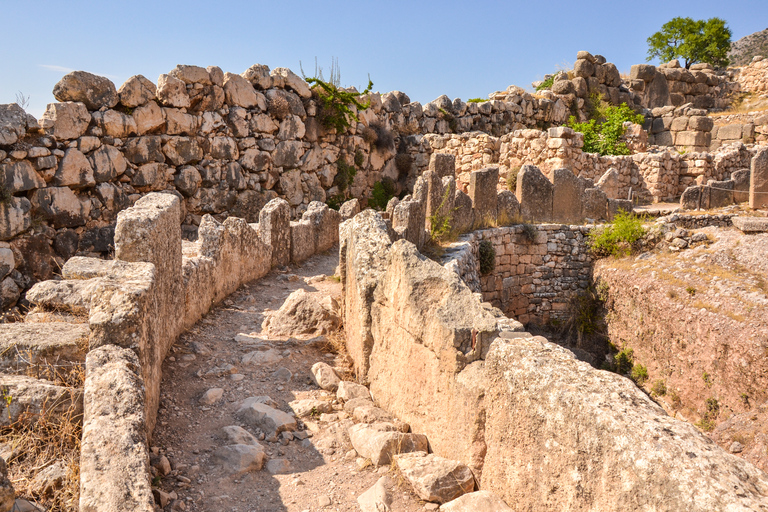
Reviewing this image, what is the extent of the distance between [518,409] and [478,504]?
0.52m

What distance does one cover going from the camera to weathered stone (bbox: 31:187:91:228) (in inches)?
370

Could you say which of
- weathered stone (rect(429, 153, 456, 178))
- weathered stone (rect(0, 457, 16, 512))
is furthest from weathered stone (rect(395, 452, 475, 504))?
A: weathered stone (rect(429, 153, 456, 178))

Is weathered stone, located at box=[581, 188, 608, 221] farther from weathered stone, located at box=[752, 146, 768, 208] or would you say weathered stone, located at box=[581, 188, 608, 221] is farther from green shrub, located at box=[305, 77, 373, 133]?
green shrub, located at box=[305, 77, 373, 133]

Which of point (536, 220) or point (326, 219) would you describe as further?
point (536, 220)

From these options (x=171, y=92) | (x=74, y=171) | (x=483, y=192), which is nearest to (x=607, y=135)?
(x=483, y=192)

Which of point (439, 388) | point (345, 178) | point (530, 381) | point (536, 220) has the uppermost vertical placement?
point (345, 178)

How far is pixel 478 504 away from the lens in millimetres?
2668

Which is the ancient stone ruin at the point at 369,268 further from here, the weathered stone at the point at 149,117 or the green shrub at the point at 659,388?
the green shrub at the point at 659,388

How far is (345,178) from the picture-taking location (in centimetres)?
1434

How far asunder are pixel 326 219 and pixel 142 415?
7067 mm

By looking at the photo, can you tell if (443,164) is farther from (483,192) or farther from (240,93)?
(240,93)

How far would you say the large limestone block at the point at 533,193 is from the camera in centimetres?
1042

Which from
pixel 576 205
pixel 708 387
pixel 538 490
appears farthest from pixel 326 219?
pixel 538 490

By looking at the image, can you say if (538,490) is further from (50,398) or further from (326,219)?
(326,219)
